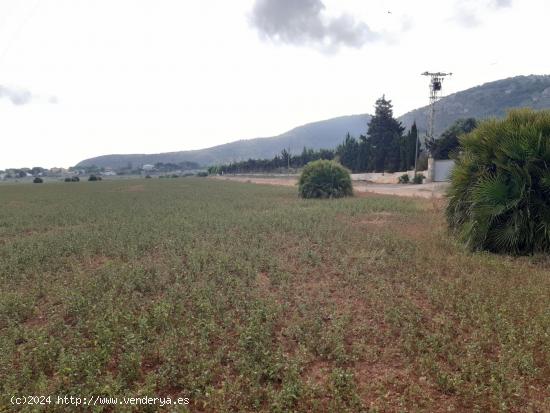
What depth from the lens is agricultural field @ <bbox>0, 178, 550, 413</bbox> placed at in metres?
3.73

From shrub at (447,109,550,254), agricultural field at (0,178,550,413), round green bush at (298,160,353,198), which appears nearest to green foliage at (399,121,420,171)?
round green bush at (298,160,353,198)

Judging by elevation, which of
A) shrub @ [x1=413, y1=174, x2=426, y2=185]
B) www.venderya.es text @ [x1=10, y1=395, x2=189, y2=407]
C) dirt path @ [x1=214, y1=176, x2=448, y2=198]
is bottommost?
www.venderya.es text @ [x1=10, y1=395, x2=189, y2=407]

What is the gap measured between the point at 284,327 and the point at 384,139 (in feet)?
209

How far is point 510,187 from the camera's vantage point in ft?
28.5

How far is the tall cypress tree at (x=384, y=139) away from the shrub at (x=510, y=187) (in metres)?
48.2

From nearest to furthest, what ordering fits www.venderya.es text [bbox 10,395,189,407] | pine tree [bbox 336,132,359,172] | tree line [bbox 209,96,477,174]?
www.venderya.es text [bbox 10,395,189,407], tree line [bbox 209,96,477,174], pine tree [bbox 336,132,359,172]

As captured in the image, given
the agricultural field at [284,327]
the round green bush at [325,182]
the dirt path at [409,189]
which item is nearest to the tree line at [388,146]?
the dirt path at [409,189]

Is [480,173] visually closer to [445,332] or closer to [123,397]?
[445,332]

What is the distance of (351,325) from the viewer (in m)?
5.19

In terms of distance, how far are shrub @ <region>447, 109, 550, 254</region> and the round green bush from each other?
1650cm

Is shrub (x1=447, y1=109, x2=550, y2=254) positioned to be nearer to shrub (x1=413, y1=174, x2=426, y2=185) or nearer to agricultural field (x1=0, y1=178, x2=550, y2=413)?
agricultural field (x1=0, y1=178, x2=550, y2=413)

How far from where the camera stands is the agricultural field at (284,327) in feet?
12.2

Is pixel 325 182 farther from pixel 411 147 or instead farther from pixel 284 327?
pixel 411 147

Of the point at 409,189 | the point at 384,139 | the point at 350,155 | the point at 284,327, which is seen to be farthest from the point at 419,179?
the point at 284,327
